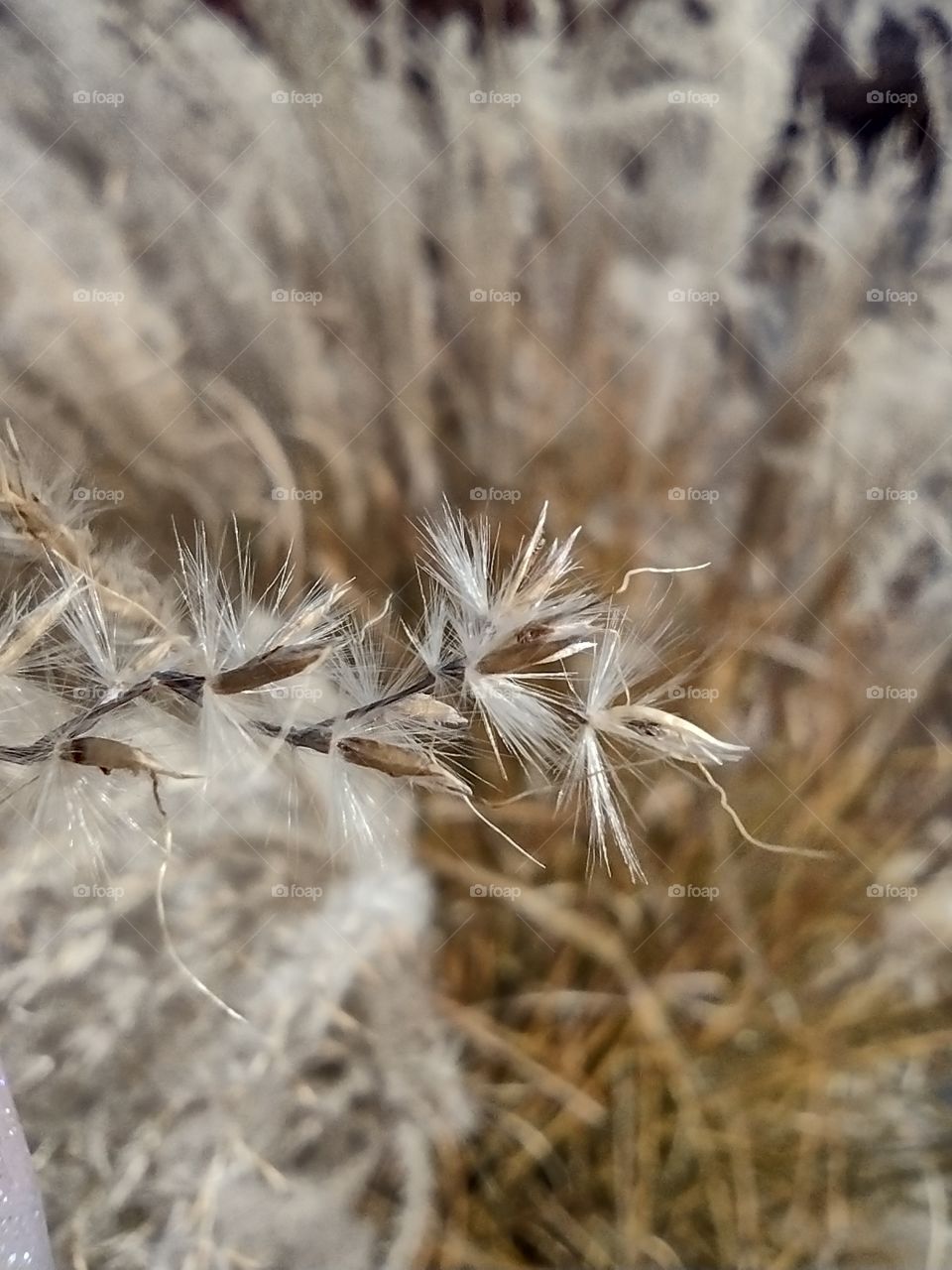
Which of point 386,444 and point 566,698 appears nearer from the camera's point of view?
point 566,698

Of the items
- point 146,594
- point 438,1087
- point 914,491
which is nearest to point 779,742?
point 914,491

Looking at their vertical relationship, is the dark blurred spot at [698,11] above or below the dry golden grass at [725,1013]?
above

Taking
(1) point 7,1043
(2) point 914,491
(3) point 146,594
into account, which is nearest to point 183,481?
(3) point 146,594

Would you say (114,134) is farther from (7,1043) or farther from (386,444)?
(7,1043)

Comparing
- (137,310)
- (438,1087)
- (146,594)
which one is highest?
(137,310)

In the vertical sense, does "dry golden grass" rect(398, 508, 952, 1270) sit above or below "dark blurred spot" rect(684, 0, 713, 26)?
below

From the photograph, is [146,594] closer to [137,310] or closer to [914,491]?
[137,310]

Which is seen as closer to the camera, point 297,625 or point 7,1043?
point 297,625

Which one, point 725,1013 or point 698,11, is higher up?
point 698,11

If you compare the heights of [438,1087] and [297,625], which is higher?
[297,625]
